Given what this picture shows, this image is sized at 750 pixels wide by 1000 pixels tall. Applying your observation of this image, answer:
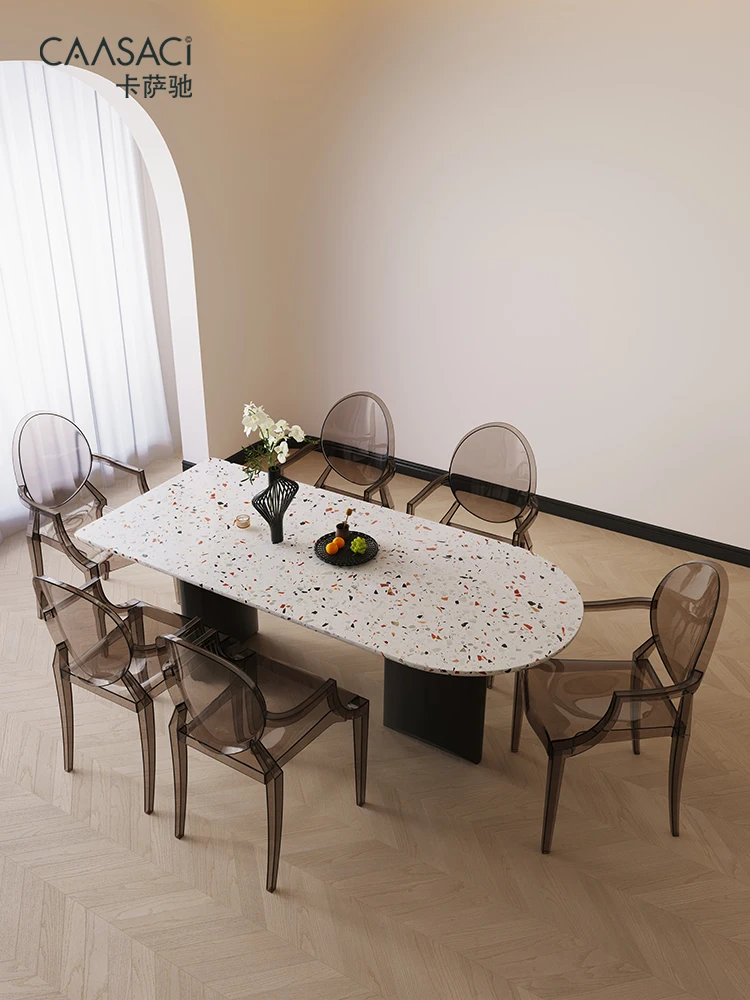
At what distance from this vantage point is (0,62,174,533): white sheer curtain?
439 cm

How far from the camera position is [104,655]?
2980 mm

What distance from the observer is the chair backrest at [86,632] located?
2.72 metres

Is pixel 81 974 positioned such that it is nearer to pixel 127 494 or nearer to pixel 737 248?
pixel 127 494

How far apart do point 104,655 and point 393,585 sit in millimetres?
1044

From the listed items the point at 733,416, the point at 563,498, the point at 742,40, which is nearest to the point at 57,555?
the point at 563,498

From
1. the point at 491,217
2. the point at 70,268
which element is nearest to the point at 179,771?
the point at 70,268

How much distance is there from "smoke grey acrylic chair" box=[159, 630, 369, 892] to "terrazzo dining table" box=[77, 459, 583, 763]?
23cm

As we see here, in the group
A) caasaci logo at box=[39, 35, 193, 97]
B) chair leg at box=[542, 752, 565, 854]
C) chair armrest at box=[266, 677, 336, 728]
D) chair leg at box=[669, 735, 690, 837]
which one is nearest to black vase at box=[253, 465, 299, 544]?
chair armrest at box=[266, 677, 336, 728]

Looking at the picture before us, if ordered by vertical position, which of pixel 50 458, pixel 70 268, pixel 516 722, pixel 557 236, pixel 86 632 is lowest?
pixel 516 722

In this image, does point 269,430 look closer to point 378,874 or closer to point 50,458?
point 50,458

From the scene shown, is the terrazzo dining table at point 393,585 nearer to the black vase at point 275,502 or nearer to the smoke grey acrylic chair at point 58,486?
the black vase at point 275,502

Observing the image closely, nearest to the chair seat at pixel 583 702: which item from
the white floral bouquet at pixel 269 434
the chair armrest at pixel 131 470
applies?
the white floral bouquet at pixel 269 434

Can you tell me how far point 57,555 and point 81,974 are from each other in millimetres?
2474

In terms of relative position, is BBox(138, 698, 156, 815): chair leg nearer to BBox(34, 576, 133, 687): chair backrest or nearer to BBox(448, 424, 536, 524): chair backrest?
BBox(34, 576, 133, 687): chair backrest
